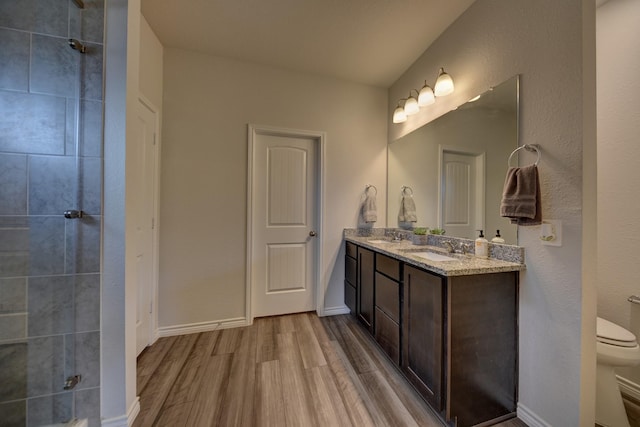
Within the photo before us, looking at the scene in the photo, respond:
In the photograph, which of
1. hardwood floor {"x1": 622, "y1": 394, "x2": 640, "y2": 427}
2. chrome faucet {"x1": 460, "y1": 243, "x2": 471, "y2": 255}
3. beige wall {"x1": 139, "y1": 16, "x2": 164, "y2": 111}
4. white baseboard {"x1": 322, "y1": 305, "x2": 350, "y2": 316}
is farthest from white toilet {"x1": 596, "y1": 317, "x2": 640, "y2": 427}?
beige wall {"x1": 139, "y1": 16, "x2": 164, "y2": 111}

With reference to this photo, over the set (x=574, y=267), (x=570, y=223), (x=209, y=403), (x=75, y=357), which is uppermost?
(x=570, y=223)

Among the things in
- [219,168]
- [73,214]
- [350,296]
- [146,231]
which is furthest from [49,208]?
[350,296]

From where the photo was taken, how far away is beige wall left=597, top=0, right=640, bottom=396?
56.7 inches

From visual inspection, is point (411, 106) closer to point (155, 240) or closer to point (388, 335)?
point (388, 335)

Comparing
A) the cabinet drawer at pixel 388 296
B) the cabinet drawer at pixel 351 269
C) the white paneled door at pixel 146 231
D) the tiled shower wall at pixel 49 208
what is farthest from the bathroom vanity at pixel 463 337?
the white paneled door at pixel 146 231

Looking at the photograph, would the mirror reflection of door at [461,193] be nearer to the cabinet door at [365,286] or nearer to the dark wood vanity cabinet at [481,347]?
the dark wood vanity cabinet at [481,347]

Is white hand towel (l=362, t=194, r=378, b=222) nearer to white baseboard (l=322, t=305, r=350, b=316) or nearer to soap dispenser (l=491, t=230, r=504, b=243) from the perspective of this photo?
white baseboard (l=322, t=305, r=350, b=316)

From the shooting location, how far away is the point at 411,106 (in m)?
2.14

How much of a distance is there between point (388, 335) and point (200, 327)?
170 cm

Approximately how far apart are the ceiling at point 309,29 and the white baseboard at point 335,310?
2.54 metres

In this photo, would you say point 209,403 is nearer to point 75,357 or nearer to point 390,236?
point 75,357

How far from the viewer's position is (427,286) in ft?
4.24

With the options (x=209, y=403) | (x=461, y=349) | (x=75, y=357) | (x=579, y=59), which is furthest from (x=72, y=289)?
(x=579, y=59)

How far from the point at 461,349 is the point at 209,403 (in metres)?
1.46
